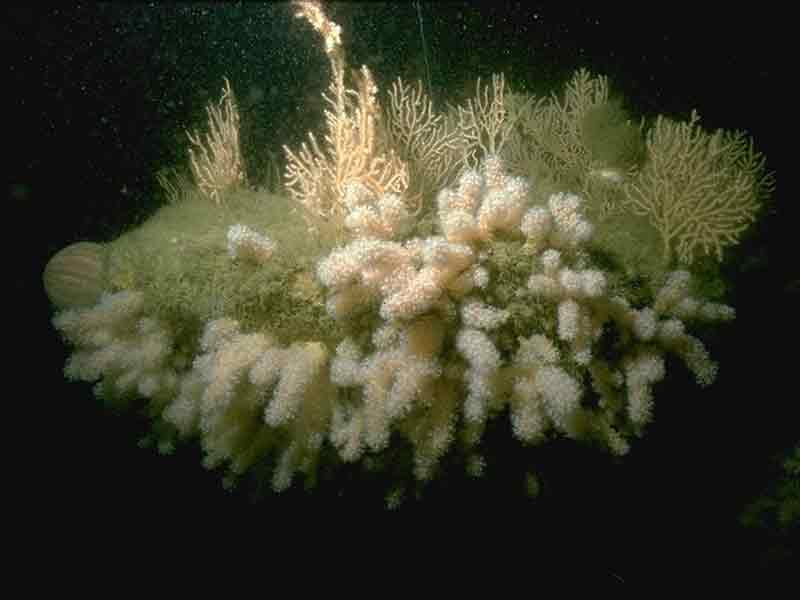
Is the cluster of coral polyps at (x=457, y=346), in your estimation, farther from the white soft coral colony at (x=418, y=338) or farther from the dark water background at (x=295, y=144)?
the dark water background at (x=295, y=144)

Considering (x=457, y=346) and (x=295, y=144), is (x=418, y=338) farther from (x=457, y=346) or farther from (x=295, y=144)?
(x=295, y=144)

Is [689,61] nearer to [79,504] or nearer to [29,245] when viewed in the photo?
[29,245]

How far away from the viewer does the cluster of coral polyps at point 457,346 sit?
2.47 meters

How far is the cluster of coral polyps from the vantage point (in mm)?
2471

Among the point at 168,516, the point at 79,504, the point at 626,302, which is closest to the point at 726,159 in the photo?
the point at 626,302

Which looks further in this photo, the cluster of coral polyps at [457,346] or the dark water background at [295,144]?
the dark water background at [295,144]

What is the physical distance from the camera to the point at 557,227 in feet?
8.86

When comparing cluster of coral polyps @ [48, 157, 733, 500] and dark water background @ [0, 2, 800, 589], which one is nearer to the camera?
cluster of coral polyps @ [48, 157, 733, 500]

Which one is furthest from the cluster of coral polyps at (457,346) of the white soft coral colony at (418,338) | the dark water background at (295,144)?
the dark water background at (295,144)

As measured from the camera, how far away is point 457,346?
8.24 ft

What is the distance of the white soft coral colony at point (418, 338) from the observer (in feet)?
8.16

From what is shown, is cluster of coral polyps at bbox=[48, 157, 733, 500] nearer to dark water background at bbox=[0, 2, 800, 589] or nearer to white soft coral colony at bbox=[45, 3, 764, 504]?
white soft coral colony at bbox=[45, 3, 764, 504]

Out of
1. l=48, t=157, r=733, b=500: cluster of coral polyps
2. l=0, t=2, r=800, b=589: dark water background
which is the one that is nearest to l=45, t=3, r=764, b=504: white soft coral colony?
l=48, t=157, r=733, b=500: cluster of coral polyps

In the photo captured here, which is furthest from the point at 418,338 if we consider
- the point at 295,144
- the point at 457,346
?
the point at 295,144
